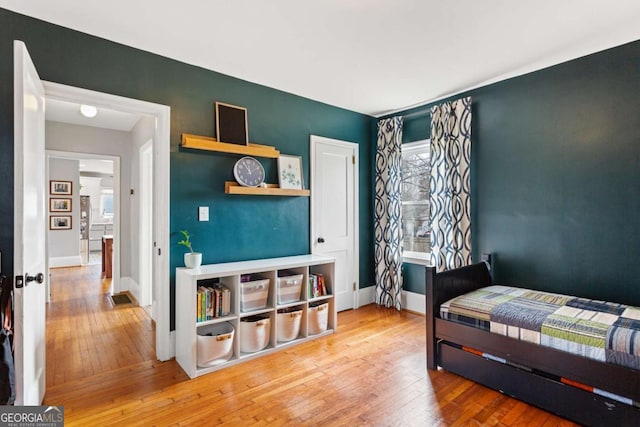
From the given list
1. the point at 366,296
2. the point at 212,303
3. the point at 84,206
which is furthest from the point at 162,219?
the point at 84,206

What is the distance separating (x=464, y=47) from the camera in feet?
8.32

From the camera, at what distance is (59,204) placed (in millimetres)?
7141

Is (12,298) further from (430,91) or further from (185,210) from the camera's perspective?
(430,91)

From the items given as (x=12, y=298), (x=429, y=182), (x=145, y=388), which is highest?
(x=429, y=182)

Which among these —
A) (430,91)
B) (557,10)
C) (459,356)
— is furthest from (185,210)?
(557,10)

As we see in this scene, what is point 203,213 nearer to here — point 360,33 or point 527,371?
point 360,33

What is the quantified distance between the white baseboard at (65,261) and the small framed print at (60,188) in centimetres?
139

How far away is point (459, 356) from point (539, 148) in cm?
196

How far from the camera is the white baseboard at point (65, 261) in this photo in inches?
278

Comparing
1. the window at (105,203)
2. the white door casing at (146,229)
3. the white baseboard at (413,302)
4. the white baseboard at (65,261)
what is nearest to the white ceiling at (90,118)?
the white door casing at (146,229)

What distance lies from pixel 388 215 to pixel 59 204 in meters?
7.17

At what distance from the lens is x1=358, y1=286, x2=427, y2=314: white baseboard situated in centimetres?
395

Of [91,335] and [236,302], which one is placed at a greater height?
[236,302]

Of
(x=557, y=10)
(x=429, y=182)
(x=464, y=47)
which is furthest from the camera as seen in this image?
(x=429, y=182)
